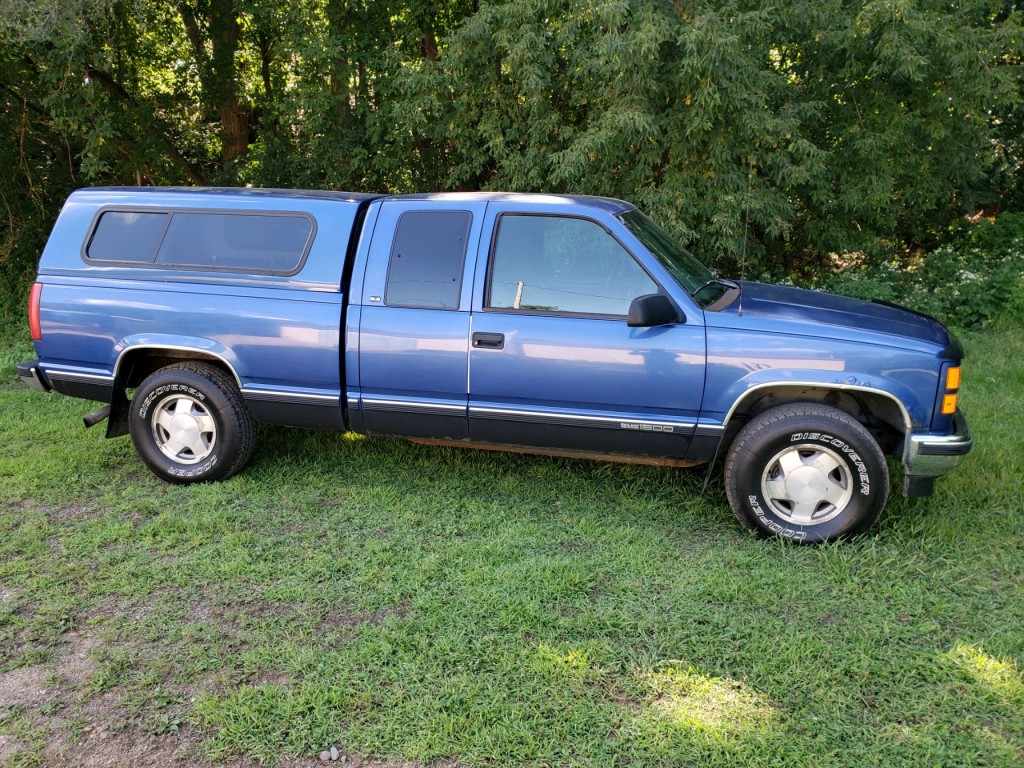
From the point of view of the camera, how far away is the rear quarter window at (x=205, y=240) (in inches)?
193

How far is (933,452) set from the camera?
163 inches

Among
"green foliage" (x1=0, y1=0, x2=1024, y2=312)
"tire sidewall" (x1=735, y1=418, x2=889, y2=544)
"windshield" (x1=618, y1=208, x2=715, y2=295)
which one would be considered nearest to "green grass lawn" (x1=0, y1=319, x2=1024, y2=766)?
"tire sidewall" (x1=735, y1=418, x2=889, y2=544)

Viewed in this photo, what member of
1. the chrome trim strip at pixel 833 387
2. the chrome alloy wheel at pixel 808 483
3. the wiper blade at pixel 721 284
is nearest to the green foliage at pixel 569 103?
the wiper blade at pixel 721 284

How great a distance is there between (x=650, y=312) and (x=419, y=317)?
1.36 metres

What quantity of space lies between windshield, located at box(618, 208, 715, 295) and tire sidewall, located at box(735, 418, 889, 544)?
0.98m

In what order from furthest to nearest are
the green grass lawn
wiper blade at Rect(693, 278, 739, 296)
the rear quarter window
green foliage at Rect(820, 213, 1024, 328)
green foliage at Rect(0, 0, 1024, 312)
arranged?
1. green foliage at Rect(820, 213, 1024, 328)
2. green foliage at Rect(0, 0, 1024, 312)
3. the rear quarter window
4. wiper blade at Rect(693, 278, 739, 296)
5. the green grass lawn

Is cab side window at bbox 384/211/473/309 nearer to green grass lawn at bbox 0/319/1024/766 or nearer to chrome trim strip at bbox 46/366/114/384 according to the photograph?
green grass lawn at bbox 0/319/1024/766

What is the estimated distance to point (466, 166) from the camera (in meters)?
9.23

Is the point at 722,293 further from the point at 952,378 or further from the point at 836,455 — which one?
the point at 952,378

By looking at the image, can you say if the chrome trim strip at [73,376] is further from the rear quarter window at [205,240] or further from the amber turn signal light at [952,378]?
the amber turn signal light at [952,378]

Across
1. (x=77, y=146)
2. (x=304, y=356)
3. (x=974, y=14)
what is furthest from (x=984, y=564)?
(x=77, y=146)

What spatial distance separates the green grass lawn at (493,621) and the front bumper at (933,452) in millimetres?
457

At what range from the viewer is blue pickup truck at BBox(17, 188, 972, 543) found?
4250mm

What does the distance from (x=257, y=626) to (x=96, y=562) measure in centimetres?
121
